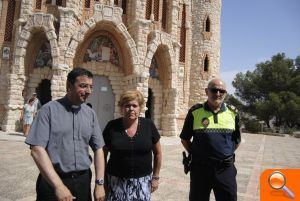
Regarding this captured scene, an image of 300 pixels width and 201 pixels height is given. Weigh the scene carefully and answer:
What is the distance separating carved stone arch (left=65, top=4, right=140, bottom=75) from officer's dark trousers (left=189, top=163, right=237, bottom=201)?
12374mm

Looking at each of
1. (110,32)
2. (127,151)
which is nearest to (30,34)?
(110,32)

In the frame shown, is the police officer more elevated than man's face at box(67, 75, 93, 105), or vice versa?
man's face at box(67, 75, 93, 105)

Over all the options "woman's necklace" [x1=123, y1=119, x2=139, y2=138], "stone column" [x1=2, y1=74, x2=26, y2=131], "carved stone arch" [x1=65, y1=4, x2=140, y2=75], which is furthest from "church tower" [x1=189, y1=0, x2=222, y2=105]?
"woman's necklace" [x1=123, y1=119, x2=139, y2=138]

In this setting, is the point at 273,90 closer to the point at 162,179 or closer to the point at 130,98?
the point at 162,179

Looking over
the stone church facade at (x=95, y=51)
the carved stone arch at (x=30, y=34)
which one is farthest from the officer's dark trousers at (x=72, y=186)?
the carved stone arch at (x=30, y=34)

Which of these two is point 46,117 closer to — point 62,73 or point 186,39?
point 62,73

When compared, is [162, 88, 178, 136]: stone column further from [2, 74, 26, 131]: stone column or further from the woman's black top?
the woman's black top

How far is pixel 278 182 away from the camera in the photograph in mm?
1672

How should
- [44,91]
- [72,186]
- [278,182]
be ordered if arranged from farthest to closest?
[44,91] → [72,186] → [278,182]

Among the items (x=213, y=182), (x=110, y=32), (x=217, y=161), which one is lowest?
(x=213, y=182)

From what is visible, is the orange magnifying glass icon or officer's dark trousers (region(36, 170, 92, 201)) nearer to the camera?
the orange magnifying glass icon

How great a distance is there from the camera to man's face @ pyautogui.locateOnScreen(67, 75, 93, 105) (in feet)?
8.64

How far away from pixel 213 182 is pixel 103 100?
14.1m

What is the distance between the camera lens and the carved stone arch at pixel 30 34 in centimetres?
1439
